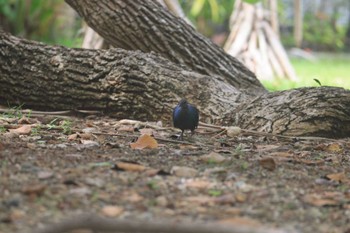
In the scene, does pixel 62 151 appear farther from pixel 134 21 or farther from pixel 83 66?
pixel 134 21

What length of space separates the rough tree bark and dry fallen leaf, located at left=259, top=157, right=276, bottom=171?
95 cm

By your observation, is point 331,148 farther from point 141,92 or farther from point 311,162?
A: point 141,92

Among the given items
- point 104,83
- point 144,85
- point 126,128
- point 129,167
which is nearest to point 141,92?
point 144,85

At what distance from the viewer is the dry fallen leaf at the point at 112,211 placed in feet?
6.48

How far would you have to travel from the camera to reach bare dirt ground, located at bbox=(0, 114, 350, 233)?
6.60ft

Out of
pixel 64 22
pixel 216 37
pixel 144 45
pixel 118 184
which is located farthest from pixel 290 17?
pixel 118 184

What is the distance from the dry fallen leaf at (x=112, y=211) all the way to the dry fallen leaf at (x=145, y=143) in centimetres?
101

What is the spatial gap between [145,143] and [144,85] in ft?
3.48

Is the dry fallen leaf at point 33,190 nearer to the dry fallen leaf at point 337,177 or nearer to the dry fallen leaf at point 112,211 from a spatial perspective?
the dry fallen leaf at point 112,211

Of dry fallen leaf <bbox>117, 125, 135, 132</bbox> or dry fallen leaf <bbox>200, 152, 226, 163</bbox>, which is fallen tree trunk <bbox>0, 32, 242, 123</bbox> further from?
dry fallen leaf <bbox>200, 152, 226, 163</bbox>

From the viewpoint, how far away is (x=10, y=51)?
4.36 metres

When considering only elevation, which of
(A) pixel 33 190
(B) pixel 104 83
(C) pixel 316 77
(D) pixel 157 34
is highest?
(C) pixel 316 77

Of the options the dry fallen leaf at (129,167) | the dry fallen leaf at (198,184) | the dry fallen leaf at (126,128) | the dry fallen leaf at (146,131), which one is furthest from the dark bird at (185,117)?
the dry fallen leaf at (198,184)

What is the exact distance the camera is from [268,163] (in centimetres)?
271
